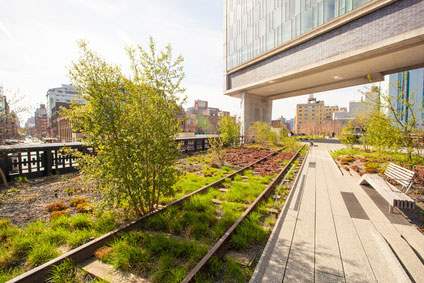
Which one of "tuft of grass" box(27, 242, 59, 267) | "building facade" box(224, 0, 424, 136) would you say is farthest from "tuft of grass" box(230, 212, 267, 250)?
"building facade" box(224, 0, 424, 136)

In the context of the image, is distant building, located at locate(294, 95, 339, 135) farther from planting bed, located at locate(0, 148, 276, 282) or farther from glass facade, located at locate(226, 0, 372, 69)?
planting bed, located at locate(0, 148, 276, 282)

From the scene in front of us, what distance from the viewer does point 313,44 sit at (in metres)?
21.3

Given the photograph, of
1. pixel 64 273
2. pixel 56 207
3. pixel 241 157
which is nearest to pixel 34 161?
pixel 56 207

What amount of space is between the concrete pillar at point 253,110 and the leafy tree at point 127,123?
29.9 m

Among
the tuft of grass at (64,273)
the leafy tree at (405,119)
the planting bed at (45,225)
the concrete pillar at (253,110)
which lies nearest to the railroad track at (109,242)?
the tuft of grass at (64,273)

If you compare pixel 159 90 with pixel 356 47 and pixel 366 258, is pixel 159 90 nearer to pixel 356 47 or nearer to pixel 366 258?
pixel 366 258

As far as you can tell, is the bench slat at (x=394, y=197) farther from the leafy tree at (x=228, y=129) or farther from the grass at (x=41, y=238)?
the leafy tree at (x=228, y=129)

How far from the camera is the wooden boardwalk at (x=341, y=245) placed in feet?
9.11

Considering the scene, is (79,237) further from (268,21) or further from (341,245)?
(268,21)

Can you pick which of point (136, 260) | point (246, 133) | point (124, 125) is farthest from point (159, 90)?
point (246, 133)

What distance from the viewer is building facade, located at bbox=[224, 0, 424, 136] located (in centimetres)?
1534

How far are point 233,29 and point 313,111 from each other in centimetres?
10329

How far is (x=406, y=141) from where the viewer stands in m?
7.69

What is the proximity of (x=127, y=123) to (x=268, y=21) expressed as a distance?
30590mm
